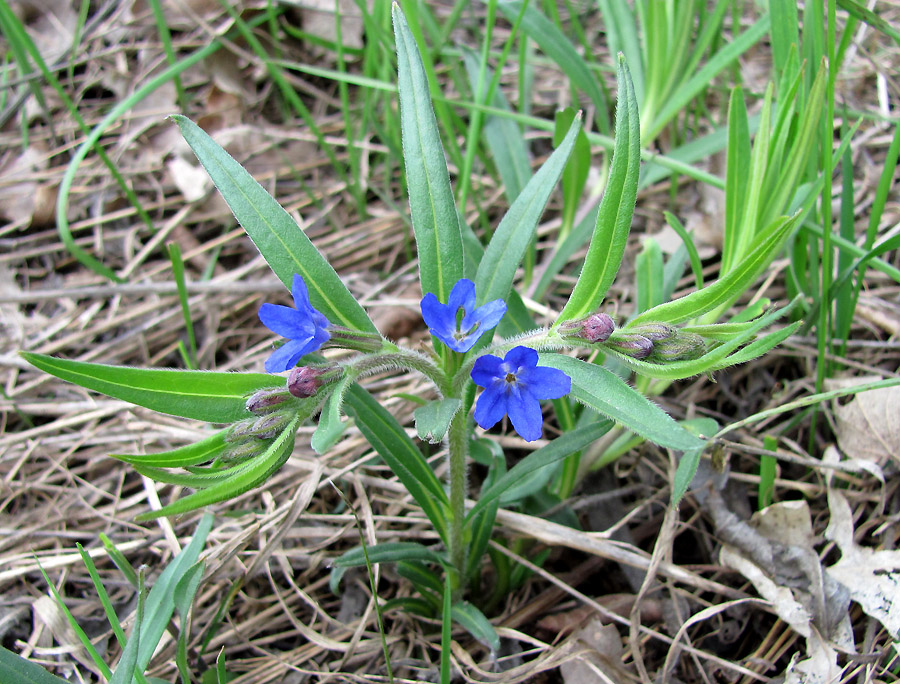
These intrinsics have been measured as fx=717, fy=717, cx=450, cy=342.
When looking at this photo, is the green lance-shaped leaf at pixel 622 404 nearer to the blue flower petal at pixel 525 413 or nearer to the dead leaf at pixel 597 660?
the blue flower petal at pixel 525 413

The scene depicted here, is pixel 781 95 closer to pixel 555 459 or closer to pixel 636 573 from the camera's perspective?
pixel 555 459

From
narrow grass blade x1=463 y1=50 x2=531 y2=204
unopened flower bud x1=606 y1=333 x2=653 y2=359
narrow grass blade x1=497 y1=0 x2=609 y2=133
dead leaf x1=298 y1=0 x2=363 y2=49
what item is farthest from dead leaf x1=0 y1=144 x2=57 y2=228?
unopened flower bud x1=606 y1=333 x2=653 y2=359

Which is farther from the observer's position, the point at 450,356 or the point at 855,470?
the point at 855,470

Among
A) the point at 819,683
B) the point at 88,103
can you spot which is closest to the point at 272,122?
the point at 88,103

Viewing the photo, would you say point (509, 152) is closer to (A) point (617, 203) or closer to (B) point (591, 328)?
(A) point (617, 203)

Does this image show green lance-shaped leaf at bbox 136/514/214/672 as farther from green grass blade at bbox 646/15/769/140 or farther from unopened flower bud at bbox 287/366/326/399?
green grass blade at bbox 646/15/769/140

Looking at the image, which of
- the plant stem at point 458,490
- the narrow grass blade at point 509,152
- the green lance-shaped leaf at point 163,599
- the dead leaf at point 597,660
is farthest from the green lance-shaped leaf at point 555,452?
the narrow grass blade at point 509,152

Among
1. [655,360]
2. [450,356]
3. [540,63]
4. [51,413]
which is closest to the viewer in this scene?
[655,360]
